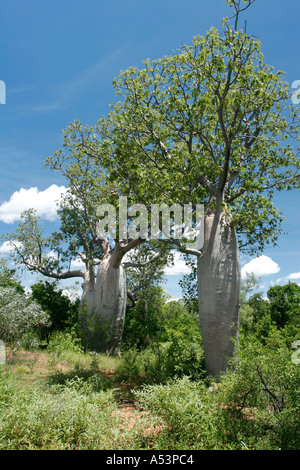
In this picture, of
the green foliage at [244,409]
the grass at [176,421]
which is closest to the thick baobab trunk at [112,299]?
the grass at [176,421]

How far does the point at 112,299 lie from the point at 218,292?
16.8 ft

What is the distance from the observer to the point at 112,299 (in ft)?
33.6

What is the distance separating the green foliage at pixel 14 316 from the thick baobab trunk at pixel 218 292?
186 inches

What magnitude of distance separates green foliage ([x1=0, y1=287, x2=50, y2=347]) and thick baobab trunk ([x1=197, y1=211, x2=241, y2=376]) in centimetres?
473

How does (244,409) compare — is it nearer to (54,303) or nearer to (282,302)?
(54,303)

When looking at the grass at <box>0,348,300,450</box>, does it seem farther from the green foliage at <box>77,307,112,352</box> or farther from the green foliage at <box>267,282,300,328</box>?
the green foliage at <box>267,282,300,328</box>

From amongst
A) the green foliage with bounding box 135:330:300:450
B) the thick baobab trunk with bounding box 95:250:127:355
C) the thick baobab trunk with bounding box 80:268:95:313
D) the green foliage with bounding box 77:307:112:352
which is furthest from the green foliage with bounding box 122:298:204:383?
the thick baobab trunk with bounding box 80:268:95:313

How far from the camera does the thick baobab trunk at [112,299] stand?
33.2 feet

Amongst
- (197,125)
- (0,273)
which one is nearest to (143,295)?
(0,273)

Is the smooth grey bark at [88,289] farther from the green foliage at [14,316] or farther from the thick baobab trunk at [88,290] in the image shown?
the green foliage at [14,316]

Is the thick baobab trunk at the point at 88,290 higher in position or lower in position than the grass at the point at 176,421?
higher

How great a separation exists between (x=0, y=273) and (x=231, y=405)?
35.1 ft
